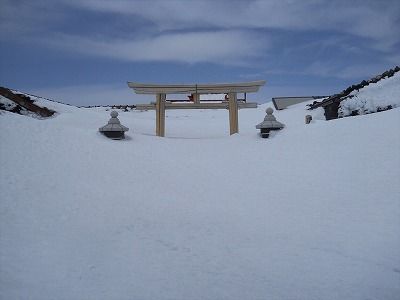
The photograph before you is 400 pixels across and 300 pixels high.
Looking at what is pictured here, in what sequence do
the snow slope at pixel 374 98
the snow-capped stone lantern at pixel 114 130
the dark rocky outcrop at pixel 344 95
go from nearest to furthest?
the snow-capped stone lantern at pixel 114 130
the snow slope at pixel 374 98
the dark rocky outcrop at pixel 344 95

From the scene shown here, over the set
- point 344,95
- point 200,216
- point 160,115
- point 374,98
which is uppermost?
point 344,95

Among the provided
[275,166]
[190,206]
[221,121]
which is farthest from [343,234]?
[221,121]

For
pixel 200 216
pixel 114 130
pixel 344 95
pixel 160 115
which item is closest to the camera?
pixel 200 216

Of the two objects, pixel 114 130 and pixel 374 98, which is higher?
pixel 374 98

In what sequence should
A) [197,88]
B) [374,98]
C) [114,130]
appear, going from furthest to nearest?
[197,88] → [374,98] → [114,130]

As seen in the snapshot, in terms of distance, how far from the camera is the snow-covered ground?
3562mm

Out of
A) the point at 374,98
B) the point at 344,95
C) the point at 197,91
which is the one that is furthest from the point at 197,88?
the point at 374,98

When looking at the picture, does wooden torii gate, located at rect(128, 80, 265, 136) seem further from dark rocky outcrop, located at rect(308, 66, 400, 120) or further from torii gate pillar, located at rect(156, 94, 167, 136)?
dark rocky outcrop, located at rect(308, 66, 400, 120)

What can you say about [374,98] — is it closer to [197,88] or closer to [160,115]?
[197,88]

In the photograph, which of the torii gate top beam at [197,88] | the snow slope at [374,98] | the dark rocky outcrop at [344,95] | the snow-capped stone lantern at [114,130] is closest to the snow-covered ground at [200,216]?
the snow-capped stone lantern at [114,130]

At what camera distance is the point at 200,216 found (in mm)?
5230

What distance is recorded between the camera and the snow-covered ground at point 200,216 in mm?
3562

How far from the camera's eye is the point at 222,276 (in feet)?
12.3

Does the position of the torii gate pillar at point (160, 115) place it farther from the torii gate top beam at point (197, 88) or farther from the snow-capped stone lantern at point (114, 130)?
the snow-capped stone lantern at point (114, 130)
